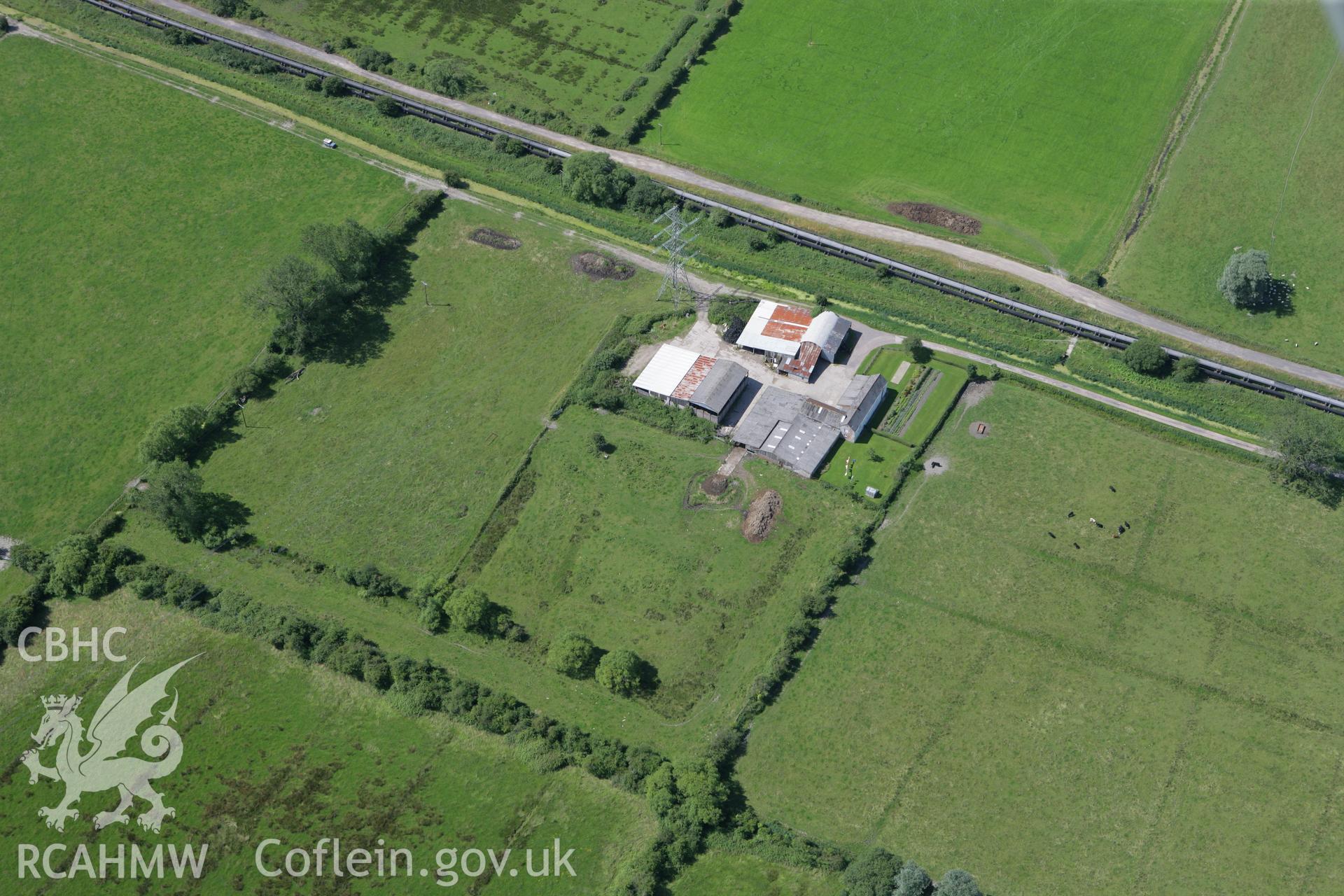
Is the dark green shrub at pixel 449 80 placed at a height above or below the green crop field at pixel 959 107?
above

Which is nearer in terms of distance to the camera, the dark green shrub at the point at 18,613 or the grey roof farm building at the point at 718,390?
the dark green shrub at the point at 18,613

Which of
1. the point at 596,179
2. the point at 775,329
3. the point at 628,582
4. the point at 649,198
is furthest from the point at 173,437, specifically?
the point at 775,329

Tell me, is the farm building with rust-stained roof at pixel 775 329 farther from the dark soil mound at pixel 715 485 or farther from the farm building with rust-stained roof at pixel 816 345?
the dark soil mound at pixel 715 485

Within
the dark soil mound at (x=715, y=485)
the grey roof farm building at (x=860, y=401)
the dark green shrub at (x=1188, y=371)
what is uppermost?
the grey roof farm building at (x=860, y=401)

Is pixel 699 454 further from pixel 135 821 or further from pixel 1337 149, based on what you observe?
pixel 1337 149

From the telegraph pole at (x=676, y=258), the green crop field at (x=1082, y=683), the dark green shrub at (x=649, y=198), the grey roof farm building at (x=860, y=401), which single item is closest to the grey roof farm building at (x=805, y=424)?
the grey roof farm building at (x=860, y=401)

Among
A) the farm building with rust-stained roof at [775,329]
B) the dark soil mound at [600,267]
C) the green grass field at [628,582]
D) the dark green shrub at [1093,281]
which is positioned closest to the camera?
the green grass field at [628,582]

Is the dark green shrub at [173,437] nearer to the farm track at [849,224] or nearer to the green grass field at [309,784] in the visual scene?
the green grass field at [309,784]

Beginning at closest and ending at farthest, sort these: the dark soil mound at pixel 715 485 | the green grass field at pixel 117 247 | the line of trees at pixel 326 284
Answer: the dark soil mound at pixel 715 485 → the green grass field at pixel 117 247 → the line of trees at pixel 326 284
